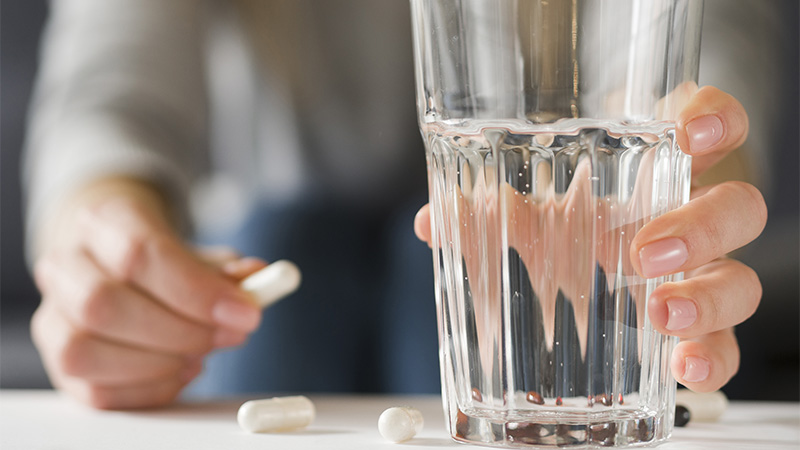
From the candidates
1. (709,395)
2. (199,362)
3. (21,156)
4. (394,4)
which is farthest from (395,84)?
A: (21,156)

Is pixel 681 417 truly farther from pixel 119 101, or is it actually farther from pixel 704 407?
pixel 119 101

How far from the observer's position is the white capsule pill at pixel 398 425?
339 mm

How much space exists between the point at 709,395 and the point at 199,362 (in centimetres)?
32

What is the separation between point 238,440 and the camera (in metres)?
0.34

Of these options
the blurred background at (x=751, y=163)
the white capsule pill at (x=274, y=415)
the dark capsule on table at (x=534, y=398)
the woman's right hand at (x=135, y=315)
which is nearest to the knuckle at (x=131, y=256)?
the woman's right hand at (x=135, y=315)

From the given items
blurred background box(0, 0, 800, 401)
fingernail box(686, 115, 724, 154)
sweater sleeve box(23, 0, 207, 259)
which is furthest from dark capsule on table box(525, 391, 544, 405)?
sweater sleeve box(23, 0, 207, 259)

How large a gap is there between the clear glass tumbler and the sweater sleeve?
0.47m

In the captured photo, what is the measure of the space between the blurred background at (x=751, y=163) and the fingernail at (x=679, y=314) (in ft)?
1.10

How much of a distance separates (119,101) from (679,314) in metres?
0.67

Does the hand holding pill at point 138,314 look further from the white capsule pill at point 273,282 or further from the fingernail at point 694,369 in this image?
the fingernail at point 694,369

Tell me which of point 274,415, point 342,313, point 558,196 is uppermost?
point 558,196

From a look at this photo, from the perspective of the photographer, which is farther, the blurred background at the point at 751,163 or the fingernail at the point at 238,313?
the blurred background at the point at 751,163

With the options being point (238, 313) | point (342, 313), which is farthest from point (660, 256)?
point (342, 313)

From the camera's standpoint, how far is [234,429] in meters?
0.38
